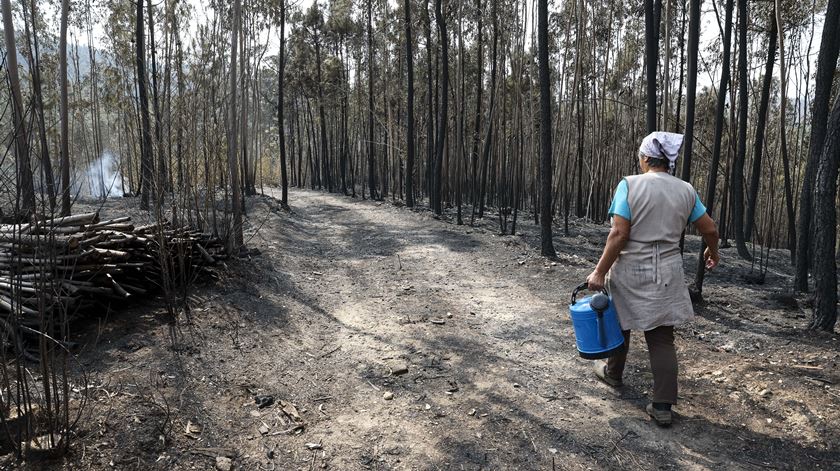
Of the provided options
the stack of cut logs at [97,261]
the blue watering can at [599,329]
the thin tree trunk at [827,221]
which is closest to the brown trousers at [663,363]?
the blue watering can at [599,329]

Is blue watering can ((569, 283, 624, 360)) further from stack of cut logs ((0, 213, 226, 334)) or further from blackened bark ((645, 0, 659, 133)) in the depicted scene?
blackened bark ((645, 0, 659, 133))

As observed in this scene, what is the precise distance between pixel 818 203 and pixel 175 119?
597 centimetres

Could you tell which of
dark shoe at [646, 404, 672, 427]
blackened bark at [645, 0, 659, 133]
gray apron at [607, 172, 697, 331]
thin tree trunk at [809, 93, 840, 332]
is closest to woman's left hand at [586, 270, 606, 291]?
gray apron at [607, 172, 697, 331]

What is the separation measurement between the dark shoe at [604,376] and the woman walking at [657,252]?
43 cm

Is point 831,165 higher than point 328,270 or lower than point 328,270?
higher

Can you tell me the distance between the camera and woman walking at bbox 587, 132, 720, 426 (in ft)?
9.59

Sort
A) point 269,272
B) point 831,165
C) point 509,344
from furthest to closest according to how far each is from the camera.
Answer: point 269,272 < point 509,344 < point 831,165

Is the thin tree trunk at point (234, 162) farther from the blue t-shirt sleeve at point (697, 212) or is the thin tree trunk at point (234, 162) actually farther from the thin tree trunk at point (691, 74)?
the thin tree trunk at point (691, 74)

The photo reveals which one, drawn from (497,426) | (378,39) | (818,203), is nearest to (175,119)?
(497,426)

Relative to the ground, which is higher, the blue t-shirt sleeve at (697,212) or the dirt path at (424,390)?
the blue t-shirt sleeve at (697,212)

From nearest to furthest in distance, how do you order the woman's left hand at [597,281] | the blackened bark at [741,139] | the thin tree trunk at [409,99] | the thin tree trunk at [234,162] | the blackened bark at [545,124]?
the woman's left hand at [597,281], the thin tree trunk at [234,162], the blackened bark at [545,124], the blackened bark at [741,139], the thin tree trunk at [409,99]

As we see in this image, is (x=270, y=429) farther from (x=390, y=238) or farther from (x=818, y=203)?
(x=390, y=238)

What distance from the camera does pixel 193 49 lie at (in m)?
6.05

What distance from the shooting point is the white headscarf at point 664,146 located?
297 cm
